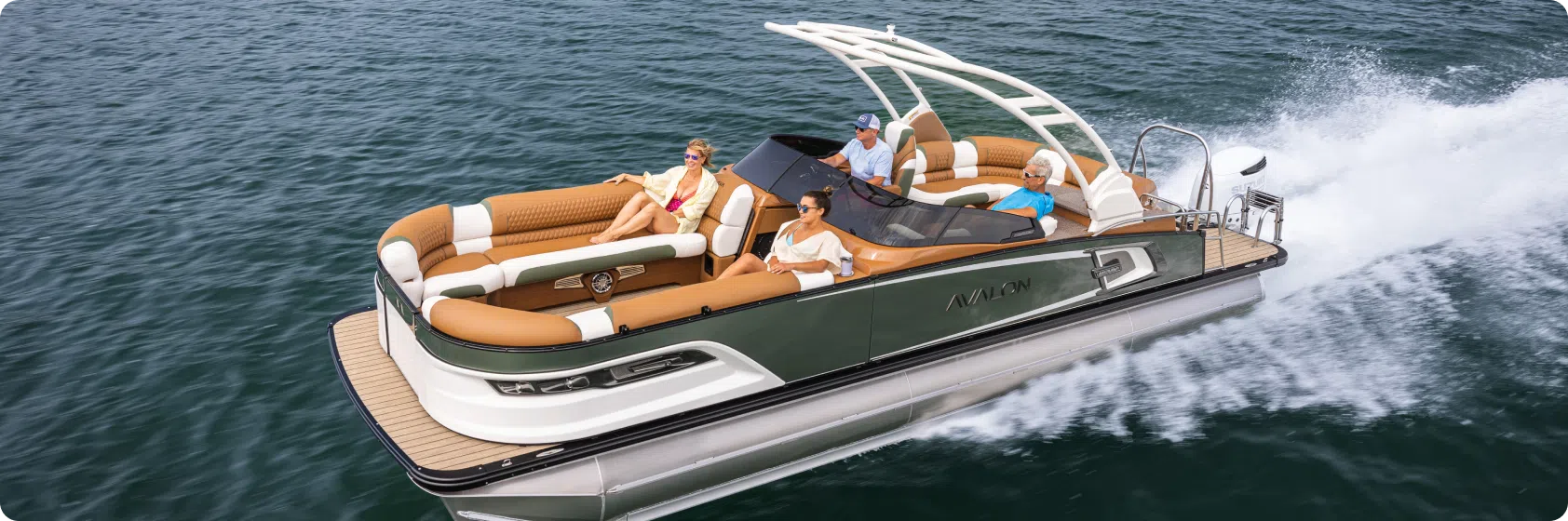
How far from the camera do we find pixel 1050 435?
24.9 feet

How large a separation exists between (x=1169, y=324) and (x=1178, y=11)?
1338 cm

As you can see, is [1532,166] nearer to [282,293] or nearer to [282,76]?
[282,293]

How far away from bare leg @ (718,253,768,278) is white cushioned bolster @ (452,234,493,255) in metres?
1.89

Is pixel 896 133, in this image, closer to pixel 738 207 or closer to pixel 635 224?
pixel 738 207

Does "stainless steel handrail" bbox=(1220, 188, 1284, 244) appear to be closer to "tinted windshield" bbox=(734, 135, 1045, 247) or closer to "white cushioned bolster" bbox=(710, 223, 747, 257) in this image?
"tinted windshield" bbox=(734, 135, 1045, 247)

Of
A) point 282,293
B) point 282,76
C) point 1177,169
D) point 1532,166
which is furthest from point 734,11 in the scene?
point 1532,166

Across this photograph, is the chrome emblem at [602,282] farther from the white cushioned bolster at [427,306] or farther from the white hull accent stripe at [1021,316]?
the white hull accent stripe at [1021,316]

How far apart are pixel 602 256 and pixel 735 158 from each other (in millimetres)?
6094

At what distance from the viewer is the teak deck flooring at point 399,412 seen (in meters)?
6.02

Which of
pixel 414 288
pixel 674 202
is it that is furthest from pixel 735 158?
pixel 414 288

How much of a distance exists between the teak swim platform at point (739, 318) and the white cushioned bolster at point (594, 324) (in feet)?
0.05

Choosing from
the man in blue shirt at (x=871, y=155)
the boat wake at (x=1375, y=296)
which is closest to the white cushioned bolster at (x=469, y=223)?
the man in blue shirt at (x=871, y=155)

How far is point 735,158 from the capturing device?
13.3 m

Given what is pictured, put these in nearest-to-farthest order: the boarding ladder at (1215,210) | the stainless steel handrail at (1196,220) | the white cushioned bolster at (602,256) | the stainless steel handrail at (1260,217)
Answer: the white cushioned bolster at (602,256)
the stainless steel handrail at (1196,220)
the boarding ladder at (1215,210)
the stainless steel handrail at (1260,217)
